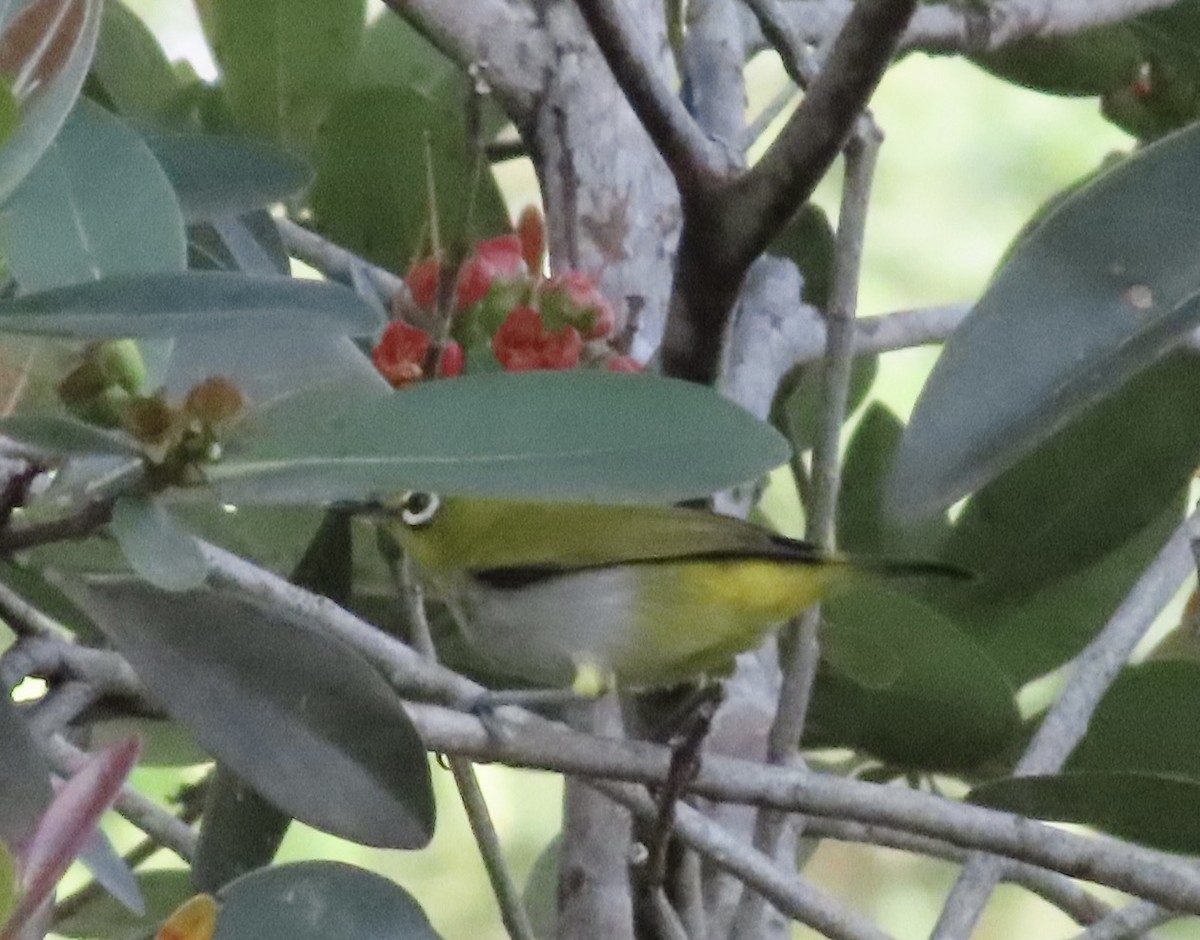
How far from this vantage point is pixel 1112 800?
74 cm

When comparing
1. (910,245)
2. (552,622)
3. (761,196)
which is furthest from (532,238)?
(910,245)

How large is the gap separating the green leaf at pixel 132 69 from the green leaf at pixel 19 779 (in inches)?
22.4

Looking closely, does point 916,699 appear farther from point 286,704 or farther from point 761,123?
point 286,704

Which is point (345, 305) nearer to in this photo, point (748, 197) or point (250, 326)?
point (250, 326)

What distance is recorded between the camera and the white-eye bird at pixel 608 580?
3.91 feet

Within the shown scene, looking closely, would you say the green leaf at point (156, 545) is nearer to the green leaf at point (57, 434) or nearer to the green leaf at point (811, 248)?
the green leaf at point (57, 434)

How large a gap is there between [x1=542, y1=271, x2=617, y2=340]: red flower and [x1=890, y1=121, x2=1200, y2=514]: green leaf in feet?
1.03

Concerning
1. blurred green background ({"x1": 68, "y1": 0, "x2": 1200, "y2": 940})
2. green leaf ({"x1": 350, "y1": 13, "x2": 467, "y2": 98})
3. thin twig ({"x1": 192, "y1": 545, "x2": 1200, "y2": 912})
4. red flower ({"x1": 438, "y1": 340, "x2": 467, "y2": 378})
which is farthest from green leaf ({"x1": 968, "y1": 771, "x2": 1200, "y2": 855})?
blurred green background ({"x1": 68, "y1": 0, "x2": 1200, "y2": 940})

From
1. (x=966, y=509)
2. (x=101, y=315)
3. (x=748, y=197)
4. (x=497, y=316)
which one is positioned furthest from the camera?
(x=966, y=509)

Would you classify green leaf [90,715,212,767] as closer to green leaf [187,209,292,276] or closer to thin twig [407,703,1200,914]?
green leaf [187,209,292,276]

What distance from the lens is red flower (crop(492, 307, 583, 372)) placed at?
0.86 metres

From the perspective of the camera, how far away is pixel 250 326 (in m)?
0.56

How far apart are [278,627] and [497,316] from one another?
25 centimetres

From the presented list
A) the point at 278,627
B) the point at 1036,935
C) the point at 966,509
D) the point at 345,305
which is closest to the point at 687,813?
the point at 278,627
